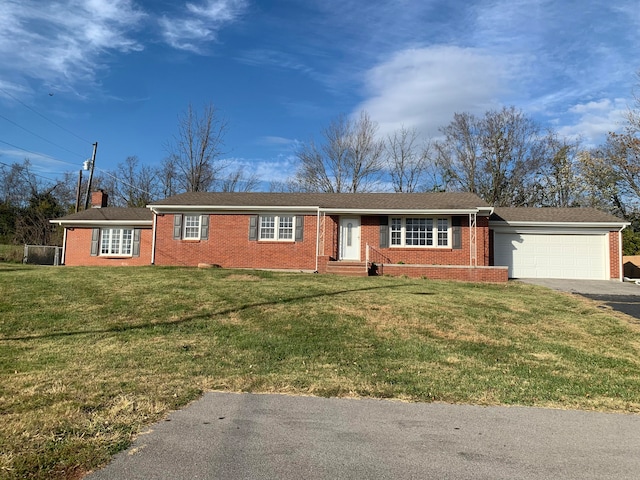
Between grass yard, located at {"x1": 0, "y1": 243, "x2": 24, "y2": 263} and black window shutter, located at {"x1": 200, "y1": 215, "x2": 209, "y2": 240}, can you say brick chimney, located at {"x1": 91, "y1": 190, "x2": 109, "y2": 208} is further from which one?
black window shutter, located at {"x1": 200, "y1": 215, "x2": 209, "y2": 240}

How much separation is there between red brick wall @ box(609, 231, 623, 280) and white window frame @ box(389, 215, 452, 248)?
6959 millimetres

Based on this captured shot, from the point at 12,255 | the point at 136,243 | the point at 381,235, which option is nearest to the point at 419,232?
the point at 381,235

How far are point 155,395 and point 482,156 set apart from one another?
34.6 m

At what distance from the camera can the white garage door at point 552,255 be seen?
18.5 metres

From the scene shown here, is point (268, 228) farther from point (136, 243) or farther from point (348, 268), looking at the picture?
point (136, 243)

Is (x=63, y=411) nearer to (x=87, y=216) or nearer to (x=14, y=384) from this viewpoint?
(x=14, y=384)

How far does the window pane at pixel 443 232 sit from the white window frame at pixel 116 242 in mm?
15511

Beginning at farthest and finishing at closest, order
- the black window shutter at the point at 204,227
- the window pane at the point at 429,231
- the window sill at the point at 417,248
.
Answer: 1. the black window shutter at the point at 204,227
2. the window pane at the point at 429,231
3. the window sill at the point at 417,248

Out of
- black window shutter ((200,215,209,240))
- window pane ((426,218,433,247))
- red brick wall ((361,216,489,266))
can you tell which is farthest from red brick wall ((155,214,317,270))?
window pane ((426,218,433,247))

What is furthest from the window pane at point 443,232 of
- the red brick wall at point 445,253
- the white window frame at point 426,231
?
the red brick wall at point 445,253

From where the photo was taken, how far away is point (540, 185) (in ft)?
111

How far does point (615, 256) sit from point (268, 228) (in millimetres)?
15050

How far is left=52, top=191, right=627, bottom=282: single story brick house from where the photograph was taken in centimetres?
1789

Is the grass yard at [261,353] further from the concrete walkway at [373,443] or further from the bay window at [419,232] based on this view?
the bay window at [419,232]
